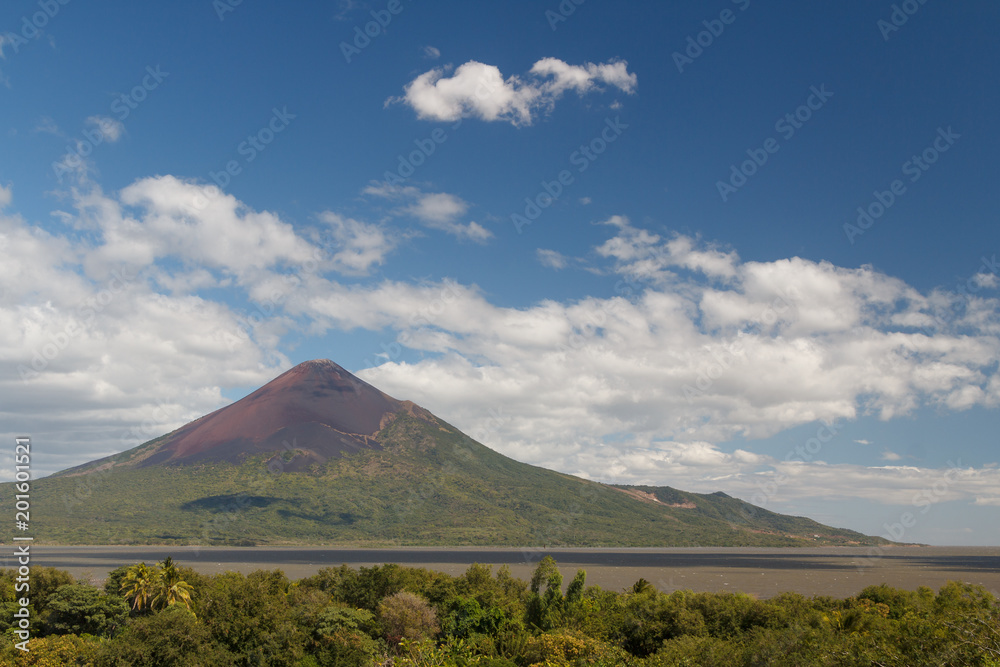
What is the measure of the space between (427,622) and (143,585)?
2652cm

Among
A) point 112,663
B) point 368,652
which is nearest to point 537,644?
point 368,652

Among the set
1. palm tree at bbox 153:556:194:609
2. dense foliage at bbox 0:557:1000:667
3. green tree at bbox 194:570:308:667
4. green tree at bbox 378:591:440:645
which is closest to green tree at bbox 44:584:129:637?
dense foliage at bbox 0:557:1000:667

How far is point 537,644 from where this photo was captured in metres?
48.0

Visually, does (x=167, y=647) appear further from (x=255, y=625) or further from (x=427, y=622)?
(x=427, y=622)

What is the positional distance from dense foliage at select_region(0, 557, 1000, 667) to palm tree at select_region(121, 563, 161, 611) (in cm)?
17

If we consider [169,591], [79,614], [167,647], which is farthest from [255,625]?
[79,614]

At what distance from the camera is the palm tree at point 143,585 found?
62.2 metres

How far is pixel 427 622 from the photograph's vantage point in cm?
6141

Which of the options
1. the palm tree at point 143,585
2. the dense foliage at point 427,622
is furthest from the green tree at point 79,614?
the palm tree at point 143,585

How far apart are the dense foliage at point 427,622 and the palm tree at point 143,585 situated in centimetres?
17

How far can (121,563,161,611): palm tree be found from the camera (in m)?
62.2

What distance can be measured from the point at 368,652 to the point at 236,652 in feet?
34.1

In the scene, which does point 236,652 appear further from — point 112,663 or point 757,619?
point 757,619

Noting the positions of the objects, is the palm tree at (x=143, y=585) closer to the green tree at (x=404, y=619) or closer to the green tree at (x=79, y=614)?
the green tree at (x=79, y=614)
